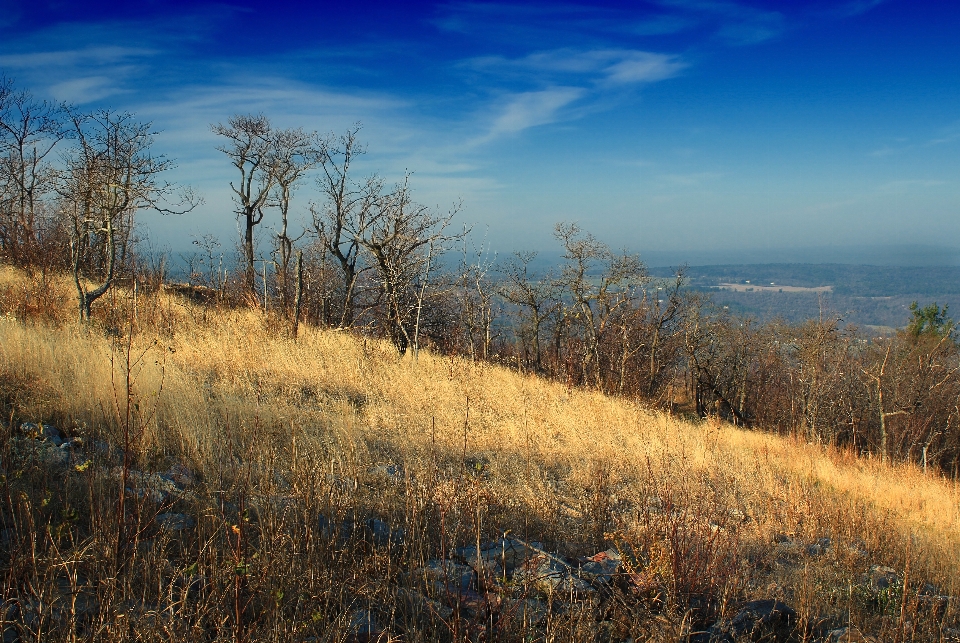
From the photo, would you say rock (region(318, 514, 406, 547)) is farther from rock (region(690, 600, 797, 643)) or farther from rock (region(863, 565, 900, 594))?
rock (region(863, 565, 900, 594))

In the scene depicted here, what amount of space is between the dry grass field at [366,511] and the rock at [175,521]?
2cm

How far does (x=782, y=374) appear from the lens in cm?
3809

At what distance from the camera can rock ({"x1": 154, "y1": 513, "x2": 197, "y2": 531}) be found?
2924 mm

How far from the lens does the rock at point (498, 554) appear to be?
9.83 ft

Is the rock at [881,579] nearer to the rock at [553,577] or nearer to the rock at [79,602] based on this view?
the rock at [553,577]

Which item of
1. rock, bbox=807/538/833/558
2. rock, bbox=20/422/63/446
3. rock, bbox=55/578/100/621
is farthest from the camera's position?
rock, bbox=807/538/833/558

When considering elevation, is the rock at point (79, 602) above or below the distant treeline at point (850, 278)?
below

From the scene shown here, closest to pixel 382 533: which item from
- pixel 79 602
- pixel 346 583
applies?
pixel 346 583

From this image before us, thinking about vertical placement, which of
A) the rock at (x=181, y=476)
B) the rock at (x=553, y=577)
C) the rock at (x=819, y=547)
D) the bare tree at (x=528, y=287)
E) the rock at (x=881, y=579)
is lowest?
the rock at (x=819, y=547)

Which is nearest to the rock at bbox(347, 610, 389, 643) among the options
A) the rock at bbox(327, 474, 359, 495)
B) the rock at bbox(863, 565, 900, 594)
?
the rock at bbox(327, 474, 359, 495)

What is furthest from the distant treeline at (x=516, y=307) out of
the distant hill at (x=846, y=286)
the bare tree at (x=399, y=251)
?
the distant hill at (x=846, y=286)

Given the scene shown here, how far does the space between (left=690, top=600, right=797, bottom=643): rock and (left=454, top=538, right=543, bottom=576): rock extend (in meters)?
0.97

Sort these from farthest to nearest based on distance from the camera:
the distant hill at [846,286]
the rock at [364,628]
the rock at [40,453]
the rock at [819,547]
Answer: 1. the distant hill at [846,286]
2. the rock at [819,547]
3. the rock at [40,453]
4. the rock at [364,628]

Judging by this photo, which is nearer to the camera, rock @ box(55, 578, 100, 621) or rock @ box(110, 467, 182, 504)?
rock @ box(55, 578, 100, 621)
